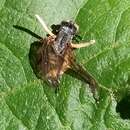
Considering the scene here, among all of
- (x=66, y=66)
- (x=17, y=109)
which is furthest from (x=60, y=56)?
(x=17, y=109)

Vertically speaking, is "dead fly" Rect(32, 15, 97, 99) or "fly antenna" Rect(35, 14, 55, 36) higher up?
"fly antenna" Rect(35, 14, 55, 36)

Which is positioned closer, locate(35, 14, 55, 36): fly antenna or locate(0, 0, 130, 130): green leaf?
locate(0, 0, 130, 130): green leaf

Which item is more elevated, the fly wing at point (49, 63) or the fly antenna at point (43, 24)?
the fly antenna at point (43, 24)

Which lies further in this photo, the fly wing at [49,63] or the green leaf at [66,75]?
the fly wing at [49,63]

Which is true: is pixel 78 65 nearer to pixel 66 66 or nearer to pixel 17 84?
pixel 66 66

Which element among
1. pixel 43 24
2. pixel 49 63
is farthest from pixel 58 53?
pixel 43 24

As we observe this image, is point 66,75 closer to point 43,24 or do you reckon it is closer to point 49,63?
point 49,63
